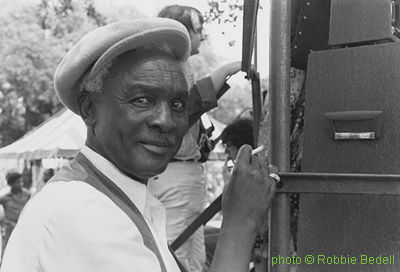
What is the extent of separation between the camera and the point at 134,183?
65.8 inches

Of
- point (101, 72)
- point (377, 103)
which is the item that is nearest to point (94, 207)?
point (101, 72)

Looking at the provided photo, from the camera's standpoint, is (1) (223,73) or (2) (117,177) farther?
(1) (223,73)

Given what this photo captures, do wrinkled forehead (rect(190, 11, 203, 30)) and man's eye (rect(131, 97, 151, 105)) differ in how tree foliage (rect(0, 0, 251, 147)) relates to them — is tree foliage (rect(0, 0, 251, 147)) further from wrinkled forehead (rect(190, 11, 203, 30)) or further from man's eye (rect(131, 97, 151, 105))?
man's eye (rect(131, 97, 151, 105))

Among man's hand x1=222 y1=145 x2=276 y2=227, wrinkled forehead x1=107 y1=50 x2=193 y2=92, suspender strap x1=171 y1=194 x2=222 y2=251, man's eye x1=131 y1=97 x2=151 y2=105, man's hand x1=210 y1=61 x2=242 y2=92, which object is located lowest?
suspender strap x1=171 y1=194 x2=222 y2=251

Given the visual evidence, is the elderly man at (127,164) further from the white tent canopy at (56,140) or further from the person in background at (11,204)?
the white tent canopy at (56,140)

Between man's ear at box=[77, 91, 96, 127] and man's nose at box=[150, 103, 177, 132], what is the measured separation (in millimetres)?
192

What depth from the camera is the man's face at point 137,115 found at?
1.61m

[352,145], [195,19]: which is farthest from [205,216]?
[195,19]

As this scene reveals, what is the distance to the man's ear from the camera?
66.4 inches

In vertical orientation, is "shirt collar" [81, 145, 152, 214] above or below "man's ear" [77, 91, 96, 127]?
below

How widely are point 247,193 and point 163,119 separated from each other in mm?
316

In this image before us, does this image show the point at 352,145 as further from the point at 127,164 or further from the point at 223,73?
the point at 223,73

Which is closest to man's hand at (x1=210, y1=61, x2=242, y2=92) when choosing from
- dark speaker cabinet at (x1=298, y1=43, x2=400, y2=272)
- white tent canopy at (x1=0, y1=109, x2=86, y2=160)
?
dark speaker cabinet at (x1=298, y1=43, x2=400, y2=272)

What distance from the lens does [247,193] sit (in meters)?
1.69
